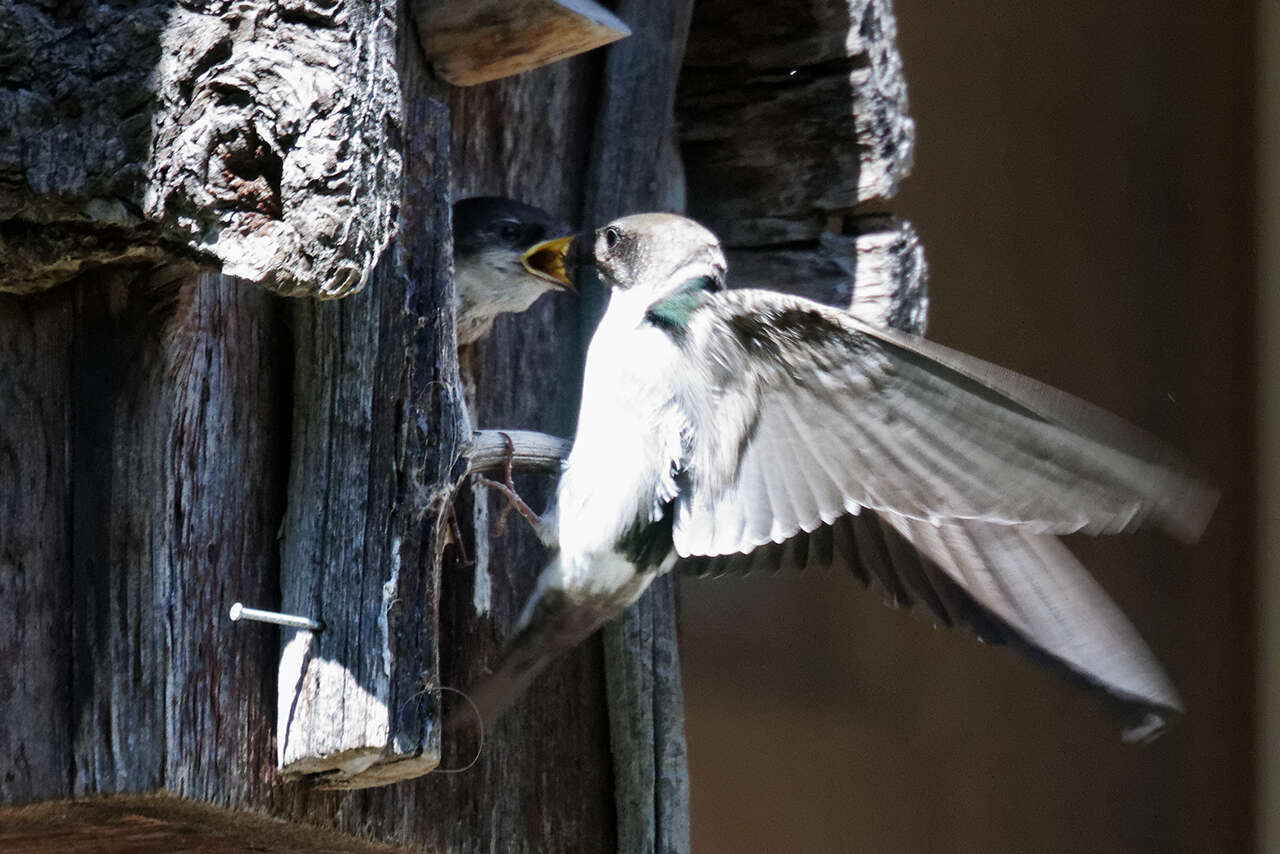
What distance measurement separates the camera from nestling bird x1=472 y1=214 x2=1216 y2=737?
1399mm

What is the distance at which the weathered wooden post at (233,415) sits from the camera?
3.98 ft

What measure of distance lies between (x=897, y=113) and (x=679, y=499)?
1.97ft

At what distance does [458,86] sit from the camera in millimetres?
1772

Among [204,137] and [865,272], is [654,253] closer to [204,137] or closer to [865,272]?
[865,272]

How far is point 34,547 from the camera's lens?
1.32 m

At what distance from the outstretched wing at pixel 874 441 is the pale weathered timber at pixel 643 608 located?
30cm

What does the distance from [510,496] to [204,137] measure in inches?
24.2

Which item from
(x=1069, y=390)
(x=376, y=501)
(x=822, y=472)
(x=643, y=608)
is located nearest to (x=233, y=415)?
(x=376, y=501)

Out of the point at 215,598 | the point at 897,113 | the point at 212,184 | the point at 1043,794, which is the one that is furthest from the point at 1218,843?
the point at 212,184

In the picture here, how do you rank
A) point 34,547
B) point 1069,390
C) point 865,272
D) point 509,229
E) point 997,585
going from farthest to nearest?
1. point 1069,390
2. point 865,272
3. point 509,229
4. point 997,585
5. point 34,547

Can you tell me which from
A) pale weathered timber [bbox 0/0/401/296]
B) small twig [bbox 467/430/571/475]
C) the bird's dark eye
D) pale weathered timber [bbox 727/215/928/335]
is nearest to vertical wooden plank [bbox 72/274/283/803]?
pale weathered timber [bbox 0/0/401/296]

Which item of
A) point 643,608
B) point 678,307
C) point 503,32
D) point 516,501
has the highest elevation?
point 503,32

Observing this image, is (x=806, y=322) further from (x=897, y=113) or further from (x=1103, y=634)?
(x=897, y=113)

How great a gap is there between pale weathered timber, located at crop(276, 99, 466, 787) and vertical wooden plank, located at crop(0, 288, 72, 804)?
7.2 inches
